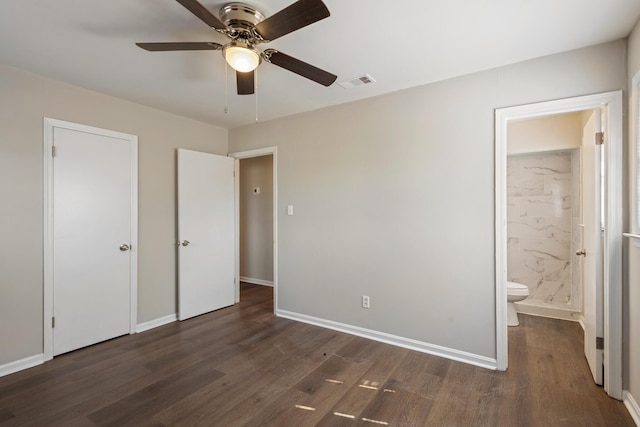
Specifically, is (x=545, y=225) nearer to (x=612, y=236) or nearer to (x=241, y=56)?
(x=612, y=236)

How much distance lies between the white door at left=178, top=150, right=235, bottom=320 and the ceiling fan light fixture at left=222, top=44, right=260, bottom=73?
7.09 ft

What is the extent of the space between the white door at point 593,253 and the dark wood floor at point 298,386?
22cm

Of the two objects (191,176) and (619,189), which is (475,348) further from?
(191,176)

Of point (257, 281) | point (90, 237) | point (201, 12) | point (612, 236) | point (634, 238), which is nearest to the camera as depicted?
point (201, 12)

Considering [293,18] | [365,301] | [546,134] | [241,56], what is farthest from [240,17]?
[546,134]

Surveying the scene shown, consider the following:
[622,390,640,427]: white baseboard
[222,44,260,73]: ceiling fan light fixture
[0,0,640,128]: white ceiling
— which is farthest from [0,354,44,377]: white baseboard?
[622,390,640,427]: white baseboard

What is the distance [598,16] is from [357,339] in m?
3.09

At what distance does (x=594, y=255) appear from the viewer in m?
2.24

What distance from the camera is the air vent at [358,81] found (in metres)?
2.65

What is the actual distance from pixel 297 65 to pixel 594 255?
8.37 feet

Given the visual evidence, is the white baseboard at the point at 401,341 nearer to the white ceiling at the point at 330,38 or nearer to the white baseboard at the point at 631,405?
the white baseboard at the point at 631,405

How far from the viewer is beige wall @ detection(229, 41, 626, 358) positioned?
8.14ft

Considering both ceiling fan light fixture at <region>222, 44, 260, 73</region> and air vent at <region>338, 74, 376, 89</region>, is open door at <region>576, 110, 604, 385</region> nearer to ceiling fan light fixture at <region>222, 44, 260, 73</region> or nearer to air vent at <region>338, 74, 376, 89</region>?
air vent at <region>338, 74, 376, 89</region>

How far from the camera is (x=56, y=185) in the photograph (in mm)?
2736
